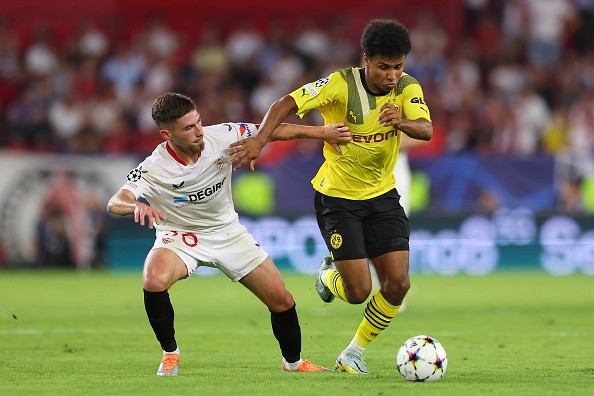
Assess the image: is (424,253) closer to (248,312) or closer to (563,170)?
(563,170)

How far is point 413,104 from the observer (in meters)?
8.33

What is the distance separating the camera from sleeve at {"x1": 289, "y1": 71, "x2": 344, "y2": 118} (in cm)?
831

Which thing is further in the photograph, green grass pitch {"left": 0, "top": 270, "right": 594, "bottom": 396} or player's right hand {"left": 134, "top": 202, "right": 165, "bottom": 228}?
green grass pitch {"left": 0, "top": 270, "right": 594, "bottom": 396}

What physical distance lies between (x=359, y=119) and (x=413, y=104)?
0.40m

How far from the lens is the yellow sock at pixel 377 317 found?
8367 mm

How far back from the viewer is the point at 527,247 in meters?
19.0

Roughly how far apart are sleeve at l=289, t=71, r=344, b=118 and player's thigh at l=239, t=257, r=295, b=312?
3.64 ft

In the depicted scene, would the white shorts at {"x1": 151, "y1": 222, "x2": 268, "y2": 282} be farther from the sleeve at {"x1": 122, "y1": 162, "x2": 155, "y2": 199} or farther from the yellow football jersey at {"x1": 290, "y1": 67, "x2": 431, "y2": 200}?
the yellow football jersey at {"x1": 290, "y1": 67, "x2": 431, "y2": 200}

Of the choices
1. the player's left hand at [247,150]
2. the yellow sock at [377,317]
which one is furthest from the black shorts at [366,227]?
Answer: the player's left hand at [247,150]

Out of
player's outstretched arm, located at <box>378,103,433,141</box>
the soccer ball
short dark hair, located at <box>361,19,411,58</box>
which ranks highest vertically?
short dark hair, located at <box>361,19,411,58</box>

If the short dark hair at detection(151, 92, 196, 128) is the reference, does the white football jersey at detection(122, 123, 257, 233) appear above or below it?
below

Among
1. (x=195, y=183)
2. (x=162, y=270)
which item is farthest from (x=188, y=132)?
(x=162, y=270)

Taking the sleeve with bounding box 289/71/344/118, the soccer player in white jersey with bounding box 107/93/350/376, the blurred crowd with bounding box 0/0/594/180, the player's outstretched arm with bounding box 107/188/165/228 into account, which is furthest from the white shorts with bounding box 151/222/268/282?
the blurred crowd with bounding box 0/0/594/180

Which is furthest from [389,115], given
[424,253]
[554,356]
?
[424,253]
